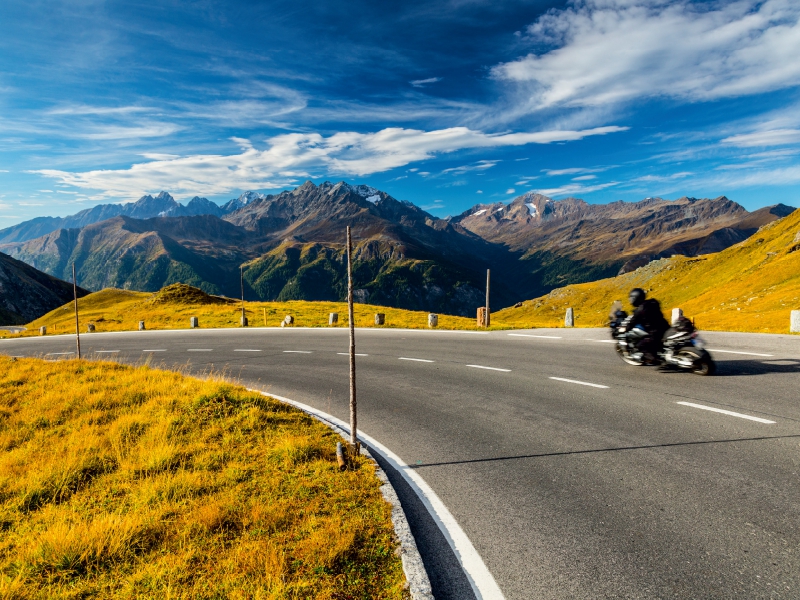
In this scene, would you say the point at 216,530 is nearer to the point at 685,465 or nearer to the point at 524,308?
the point at 685,465

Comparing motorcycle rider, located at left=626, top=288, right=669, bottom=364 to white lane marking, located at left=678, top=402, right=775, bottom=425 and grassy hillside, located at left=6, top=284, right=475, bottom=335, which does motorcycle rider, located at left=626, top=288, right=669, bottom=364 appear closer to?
white lane marking, located at left=678, top=402, right=775, bottom=425

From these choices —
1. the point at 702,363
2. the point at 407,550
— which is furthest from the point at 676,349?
the point at 407,550

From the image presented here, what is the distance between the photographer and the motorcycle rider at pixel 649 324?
10782 millimetres

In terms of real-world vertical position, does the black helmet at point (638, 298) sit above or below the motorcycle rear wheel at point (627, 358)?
above

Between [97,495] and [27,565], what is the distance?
153cm

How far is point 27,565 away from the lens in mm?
3777

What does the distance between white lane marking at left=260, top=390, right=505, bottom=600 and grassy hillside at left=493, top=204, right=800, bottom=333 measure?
3522cm

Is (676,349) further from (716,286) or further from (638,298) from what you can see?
(716,286)

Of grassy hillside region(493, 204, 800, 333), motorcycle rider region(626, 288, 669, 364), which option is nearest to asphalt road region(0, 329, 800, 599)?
motorcycle rider region(626, 288, 669, 364)

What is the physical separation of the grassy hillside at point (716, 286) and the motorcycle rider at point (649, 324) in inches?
1120

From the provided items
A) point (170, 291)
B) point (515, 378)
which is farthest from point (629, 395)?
point (170, 291)

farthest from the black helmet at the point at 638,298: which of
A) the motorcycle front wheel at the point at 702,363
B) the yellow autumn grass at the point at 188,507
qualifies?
the yellow autumn grass at the point at 188,507

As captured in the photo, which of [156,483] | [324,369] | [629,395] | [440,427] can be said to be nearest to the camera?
[156,483]

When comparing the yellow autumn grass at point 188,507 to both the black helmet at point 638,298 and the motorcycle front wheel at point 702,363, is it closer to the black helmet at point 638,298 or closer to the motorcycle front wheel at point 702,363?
the motorcycle front wheel at point 702,363
